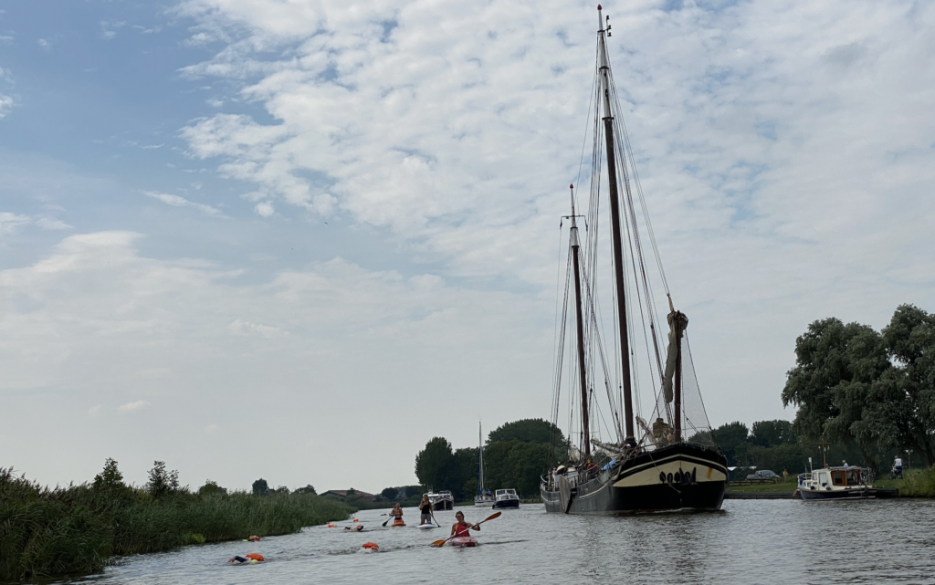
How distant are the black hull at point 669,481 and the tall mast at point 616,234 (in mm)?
5338

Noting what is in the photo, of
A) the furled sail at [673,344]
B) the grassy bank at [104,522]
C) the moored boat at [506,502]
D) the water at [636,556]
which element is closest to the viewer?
the water at [636,556]

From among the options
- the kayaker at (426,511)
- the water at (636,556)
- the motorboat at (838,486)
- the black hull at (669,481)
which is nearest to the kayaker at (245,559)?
the water at (636,556)

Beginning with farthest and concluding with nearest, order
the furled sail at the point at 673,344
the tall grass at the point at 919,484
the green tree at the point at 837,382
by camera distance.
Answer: the green tree at the point at 837,382 < the tall grass at the point at 919,484 < the furled sail at the point at 673,344

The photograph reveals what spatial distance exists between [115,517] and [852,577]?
2977 cm

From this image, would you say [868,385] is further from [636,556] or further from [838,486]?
[636,556]

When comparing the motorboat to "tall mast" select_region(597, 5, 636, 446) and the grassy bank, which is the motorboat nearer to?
"tall mast" select_region(597, 5, 636, 446)

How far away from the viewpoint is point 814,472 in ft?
203

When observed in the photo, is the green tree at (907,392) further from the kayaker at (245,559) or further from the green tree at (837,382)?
the kayaker at (245,559)

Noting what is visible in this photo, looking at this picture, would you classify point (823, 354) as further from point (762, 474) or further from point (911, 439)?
point (762, 474)

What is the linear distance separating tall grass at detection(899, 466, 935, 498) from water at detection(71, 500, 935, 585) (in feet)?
33.3

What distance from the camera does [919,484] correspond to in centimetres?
5512

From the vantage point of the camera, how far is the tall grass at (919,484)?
177 ft

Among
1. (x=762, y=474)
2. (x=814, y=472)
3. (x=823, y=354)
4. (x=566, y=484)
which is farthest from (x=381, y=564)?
(x=762, y=474)

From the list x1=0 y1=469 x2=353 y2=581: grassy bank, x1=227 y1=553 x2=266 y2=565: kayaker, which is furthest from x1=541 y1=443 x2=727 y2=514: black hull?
x1=0 y1=469 x2=353 y2=581: grassy bank
